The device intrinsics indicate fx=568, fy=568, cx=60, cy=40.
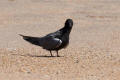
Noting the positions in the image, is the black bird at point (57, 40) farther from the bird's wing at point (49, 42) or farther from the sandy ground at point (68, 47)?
the sandy ground at point (68, 47)

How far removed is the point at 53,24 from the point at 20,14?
4546mm

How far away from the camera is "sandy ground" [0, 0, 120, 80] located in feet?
37.4

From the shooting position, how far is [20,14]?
29016 millimetres

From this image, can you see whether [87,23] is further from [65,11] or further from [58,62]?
[58,62]

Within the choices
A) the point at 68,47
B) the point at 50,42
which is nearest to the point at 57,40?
the point at 50,42

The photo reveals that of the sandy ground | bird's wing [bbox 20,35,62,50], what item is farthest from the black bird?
the sandy ground

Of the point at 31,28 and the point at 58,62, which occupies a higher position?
the point at 58,62

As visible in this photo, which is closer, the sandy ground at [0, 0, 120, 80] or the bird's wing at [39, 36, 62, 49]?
the sandy ground at [0, 0, 120, 80]

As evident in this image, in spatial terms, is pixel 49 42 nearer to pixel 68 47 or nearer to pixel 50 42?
pixel 50 42

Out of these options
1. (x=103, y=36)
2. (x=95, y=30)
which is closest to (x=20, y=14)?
(x=95, y=30)

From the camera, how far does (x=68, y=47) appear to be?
16844 millimetres

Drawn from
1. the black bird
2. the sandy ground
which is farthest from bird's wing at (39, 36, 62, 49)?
the sandy ground

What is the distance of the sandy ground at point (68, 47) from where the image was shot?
1140 centimetres

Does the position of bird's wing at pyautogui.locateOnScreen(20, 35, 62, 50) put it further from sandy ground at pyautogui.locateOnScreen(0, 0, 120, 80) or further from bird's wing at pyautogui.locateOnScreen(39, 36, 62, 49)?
sandy ground at pyautogui.locateOnScreen(0, 0, 120, 80)
